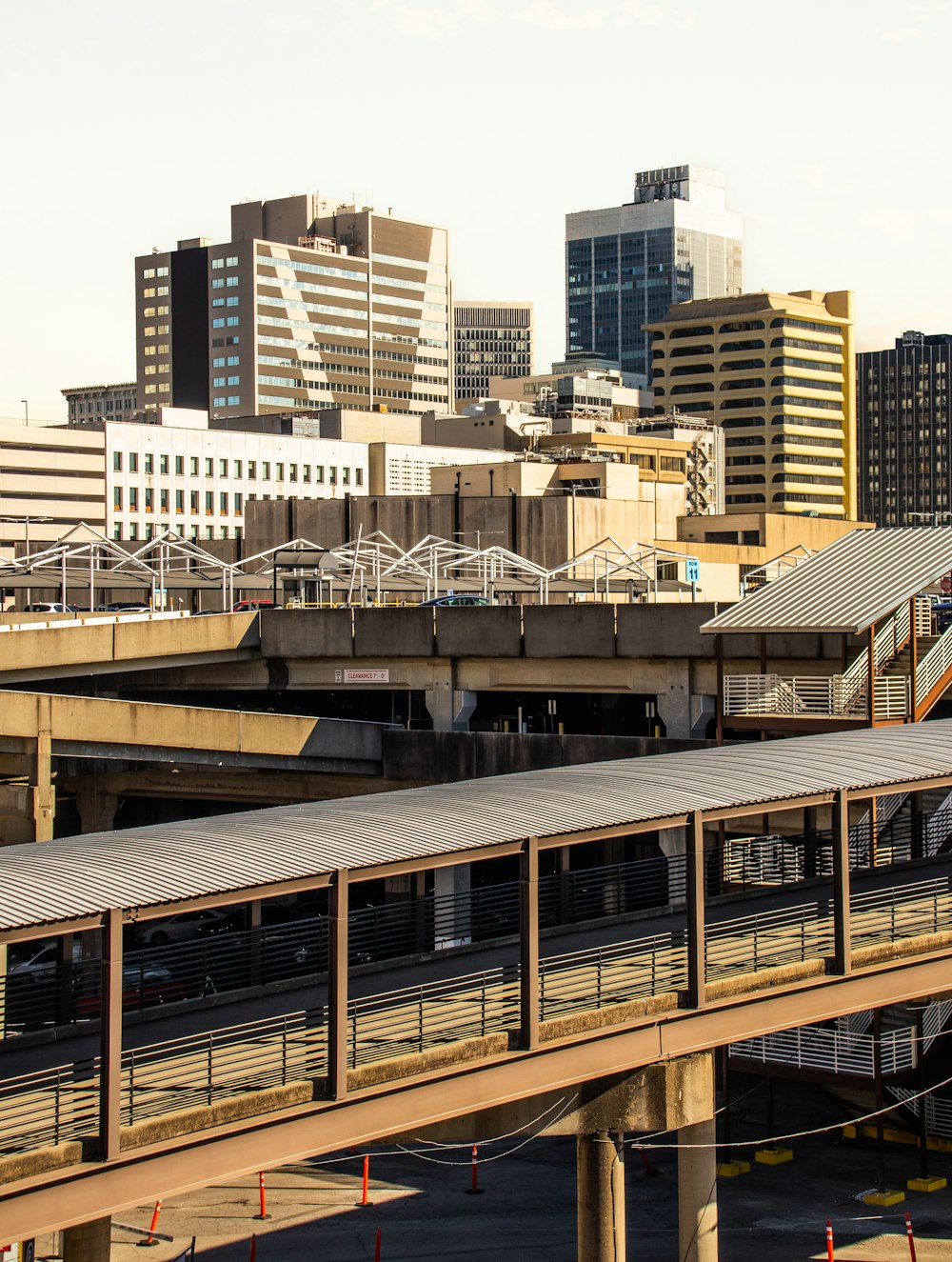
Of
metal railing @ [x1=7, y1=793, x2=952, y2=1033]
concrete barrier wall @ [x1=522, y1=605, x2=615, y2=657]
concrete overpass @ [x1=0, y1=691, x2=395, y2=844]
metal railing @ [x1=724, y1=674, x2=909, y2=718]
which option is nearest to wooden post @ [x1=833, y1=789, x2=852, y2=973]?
metal railing @ [x1=7, y1=793, x2=952, y2=1033]

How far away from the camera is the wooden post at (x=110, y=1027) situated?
15.3m

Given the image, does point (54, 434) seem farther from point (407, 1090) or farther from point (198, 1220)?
point (407, 1090)

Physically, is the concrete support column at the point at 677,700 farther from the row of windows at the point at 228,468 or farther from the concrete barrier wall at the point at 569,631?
the row of windows at the point at 228,468

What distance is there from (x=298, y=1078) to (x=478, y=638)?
39.2 m

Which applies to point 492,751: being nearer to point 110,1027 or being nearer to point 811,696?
Result: point 811,696

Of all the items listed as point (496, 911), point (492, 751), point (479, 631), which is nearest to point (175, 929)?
point (492, 751)

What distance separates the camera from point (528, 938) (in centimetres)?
1867

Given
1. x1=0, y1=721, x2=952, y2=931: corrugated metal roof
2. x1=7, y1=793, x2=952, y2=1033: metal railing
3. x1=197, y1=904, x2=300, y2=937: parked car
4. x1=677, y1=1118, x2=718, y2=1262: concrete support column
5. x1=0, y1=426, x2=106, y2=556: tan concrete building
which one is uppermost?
x1=0, y1=426, x2=106, y2=556: tan concrete building

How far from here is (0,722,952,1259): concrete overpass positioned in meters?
15.7

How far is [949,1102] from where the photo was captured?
104 ft

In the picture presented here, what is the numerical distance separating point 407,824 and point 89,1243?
6.40m

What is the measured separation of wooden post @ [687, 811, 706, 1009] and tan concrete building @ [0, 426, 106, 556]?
147648mm

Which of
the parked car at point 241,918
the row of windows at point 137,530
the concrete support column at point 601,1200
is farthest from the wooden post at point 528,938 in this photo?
the row of windows at point 137,530

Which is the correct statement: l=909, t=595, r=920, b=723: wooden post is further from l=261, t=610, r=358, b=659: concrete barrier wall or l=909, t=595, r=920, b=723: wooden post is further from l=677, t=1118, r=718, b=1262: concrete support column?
l=261, t=610, r=358, b=659: concrete barrier wall
